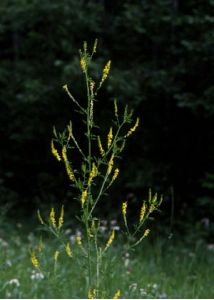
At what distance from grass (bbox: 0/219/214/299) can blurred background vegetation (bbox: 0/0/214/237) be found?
1.27m

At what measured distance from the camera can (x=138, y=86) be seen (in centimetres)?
825

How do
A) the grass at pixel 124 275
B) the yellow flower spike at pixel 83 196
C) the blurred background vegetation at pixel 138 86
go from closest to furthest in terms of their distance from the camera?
the yellow flower spike at pixel 83 196 → the grass at pixel 124 275 → the blurred background vegetation at pixel 138 86

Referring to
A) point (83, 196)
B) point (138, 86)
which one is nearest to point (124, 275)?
point (83, 196)

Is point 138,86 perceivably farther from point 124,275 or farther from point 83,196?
point 83,196

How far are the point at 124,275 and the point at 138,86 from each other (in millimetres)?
4010

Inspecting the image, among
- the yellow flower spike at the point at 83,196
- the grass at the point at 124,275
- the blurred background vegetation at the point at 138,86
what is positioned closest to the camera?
the yellow flower spike at the point at 83,196

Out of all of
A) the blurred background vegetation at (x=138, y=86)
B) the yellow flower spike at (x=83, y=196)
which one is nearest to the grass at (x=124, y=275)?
the yellow flower spike at (x=83, y=196)

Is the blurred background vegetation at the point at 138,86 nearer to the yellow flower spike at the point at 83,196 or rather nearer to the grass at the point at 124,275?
the grass at the point at 124,275

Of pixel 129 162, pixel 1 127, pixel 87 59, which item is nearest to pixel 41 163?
pixel 1 127

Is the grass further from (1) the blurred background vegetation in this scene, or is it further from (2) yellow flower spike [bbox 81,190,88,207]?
(1) the blurred background vegetation

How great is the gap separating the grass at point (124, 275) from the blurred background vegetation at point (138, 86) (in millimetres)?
1274

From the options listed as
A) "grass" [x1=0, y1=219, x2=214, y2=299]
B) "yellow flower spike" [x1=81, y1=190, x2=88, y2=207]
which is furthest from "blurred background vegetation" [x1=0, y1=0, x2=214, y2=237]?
"yellow flower spike" [x1=81, y1=190, x2=88, y2=207]

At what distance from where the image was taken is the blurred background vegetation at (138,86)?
8.04m

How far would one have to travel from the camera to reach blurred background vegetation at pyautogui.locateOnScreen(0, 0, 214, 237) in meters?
8.04
